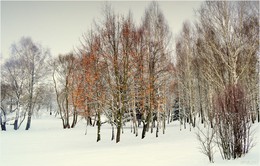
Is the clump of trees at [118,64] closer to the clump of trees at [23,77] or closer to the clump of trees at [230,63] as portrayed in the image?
the clump of trees at [230,63]

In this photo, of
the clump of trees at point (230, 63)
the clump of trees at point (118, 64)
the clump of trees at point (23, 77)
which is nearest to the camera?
the clump of trees at point (230, 63)

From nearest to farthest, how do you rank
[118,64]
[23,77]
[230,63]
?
[230,63], [118,64], [23,77]

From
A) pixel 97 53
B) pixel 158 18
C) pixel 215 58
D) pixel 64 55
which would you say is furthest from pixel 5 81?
pixel 215 58

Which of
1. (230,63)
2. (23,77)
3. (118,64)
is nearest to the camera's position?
(230,63)

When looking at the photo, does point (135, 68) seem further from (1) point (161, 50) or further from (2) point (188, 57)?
(2) point (188, 57)

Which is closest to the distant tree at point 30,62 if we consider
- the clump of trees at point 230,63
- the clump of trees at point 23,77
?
the clump of trees at point 23,77

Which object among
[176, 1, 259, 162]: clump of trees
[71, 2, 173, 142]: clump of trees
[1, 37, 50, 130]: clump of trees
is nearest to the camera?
[176, 1, 259, 162]: clump of trees

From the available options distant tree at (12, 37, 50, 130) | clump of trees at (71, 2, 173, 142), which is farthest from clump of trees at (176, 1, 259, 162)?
distant tree at (12, 37, 50, 130)

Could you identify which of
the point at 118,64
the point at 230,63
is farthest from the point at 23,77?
the point at 230,63

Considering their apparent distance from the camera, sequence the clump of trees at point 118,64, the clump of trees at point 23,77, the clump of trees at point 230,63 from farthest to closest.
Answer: the clump of trees at point 23,77, the clump of trees at point 118,64, the clump of trees at point 230,63

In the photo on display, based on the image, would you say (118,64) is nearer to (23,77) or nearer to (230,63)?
(230,63)

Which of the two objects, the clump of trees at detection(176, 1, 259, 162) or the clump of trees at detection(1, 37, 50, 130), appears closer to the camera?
the clump of trees at detection(176, 1, 259, 162)

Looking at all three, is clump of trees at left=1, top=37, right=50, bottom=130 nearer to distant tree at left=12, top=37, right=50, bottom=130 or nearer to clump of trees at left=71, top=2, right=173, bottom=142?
distant tree at left=12, top=37, right=50, bottom=130

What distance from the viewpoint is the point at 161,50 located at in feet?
64.2
